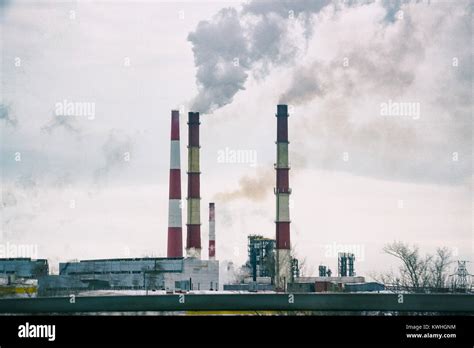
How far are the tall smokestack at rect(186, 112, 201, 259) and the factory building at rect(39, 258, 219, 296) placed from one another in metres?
1.35

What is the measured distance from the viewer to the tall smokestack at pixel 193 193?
69812mm

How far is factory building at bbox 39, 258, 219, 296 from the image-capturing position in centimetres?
6956

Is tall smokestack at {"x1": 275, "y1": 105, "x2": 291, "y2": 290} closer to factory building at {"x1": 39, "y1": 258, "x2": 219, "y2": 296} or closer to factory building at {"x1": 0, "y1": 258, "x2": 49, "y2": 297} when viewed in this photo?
factory building at {"x1": 39, "y1": 258, "x2": 219, "y2": 296}

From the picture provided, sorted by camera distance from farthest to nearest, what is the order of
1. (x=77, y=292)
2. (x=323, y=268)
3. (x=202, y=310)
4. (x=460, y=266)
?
1. (x=323, y=268)
2. (x=460, y=266)
3. (x=77, y=292)
4. (x=202, y=310)

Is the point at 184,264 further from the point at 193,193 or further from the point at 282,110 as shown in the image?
the point at 282,110

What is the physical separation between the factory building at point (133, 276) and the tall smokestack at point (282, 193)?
615 cm

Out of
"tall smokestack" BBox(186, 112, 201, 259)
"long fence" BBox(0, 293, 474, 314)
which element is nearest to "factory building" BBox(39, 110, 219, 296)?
"tall smokestack" BBox(186, 112, 201, 259)

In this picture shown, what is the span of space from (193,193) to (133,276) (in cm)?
816

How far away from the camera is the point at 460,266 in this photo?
7181 centimetres

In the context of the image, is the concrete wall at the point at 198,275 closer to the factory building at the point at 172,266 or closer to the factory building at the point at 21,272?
the factory building at the point at 172,266

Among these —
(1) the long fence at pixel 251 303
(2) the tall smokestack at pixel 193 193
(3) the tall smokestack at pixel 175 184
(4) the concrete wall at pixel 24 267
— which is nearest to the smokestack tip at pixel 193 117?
(2) the tall smokestack at pixel 193 193
